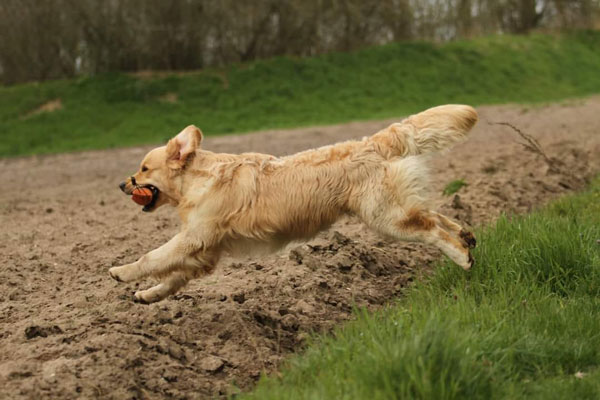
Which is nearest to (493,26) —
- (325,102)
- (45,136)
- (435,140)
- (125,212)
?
(325,102)

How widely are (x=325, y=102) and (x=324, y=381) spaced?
21.2 meters

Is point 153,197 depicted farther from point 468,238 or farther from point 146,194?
point 468,238

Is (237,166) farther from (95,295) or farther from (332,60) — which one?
(332,60)

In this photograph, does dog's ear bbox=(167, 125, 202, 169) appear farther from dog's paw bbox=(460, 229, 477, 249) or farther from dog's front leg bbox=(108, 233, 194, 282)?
dog's paw bbox=(460, 229, 477, 249)

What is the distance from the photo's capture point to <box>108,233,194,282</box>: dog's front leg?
17.6 feet

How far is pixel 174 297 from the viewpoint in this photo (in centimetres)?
581

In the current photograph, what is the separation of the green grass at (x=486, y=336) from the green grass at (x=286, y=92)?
15.4 meters

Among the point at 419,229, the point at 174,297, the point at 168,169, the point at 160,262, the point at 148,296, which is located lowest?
the point at 174,297

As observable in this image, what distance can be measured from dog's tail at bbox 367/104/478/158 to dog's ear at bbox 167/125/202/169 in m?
1.46

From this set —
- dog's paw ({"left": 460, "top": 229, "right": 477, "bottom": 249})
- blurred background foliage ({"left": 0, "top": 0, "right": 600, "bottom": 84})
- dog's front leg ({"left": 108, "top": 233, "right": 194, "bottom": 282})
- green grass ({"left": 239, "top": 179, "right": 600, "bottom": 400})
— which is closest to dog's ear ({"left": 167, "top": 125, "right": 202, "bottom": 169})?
dog's front leg ({"left": 108, "top": 233, "right": 194, "bottom": 282})

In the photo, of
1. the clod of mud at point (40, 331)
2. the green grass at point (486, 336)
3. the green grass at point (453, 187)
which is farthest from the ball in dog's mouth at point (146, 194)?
the green grass at point (453, 187)

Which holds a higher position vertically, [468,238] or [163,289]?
[468,238]

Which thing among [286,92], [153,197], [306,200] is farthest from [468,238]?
[286,92]

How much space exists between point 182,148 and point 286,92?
19448 mm
